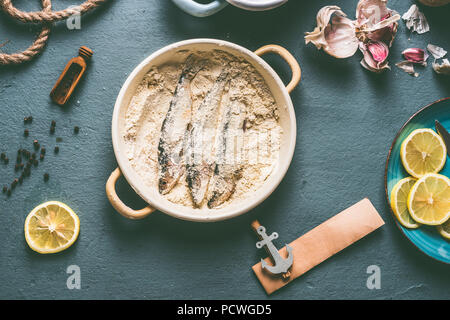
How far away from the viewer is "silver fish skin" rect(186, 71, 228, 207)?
1.47 meters

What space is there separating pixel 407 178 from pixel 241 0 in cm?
92

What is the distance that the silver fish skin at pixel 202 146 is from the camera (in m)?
1.47

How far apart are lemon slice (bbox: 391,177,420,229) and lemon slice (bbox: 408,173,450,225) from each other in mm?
26

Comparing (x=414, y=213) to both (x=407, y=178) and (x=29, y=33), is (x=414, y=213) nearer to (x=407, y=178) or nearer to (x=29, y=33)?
(x=407, y=178)

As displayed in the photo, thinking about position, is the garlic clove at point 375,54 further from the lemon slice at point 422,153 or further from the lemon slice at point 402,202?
the lemon slice at point 402,202

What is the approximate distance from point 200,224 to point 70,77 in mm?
765

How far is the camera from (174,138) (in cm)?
148

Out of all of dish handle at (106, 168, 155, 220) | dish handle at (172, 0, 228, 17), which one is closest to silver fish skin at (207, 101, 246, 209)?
dish handle at (106, 168, 155, 220)

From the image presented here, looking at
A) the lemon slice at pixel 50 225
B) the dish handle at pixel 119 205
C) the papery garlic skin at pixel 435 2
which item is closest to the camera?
the dish handle at pixel 119 205

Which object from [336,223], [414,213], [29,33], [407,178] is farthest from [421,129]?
[29,33]

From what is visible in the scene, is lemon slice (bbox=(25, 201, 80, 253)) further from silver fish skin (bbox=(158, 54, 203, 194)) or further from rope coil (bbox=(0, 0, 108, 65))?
rope coil (bbox=(0, 0, 108, 65))

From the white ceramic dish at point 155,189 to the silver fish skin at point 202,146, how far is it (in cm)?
9

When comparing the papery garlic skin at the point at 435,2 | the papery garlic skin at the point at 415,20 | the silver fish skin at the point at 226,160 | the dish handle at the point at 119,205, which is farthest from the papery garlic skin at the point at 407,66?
the dish handle at the point at 119,205

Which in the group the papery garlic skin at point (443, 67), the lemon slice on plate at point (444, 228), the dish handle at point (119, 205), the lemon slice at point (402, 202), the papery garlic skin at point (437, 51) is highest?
the papery garlic skin at point (437, 51)
